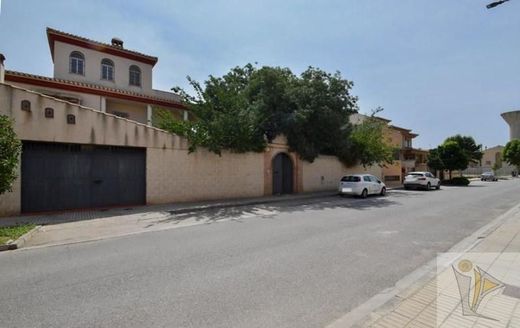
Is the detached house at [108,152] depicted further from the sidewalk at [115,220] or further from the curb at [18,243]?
the curb at [18,243]

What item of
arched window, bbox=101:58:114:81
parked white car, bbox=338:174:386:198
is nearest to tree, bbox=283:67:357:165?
parked white car, bbox=338:174:386:198

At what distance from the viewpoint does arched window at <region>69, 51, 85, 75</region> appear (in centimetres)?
1895

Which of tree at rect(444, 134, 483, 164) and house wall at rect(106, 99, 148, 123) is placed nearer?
house wall at rect(106, 99, 148, 123)

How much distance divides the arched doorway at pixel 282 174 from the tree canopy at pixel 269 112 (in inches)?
39.9

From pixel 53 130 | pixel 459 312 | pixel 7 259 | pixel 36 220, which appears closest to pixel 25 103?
pixel 53 130

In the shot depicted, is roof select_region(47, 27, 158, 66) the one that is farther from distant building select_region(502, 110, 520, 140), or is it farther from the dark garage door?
distant building select_region(502, 110, 520, 140)

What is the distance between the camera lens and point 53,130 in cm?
1121

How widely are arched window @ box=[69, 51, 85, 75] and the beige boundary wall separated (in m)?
9.36

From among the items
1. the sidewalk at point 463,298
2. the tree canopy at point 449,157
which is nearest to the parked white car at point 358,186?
the sidewalk at point 463,298

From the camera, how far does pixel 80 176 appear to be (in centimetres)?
1204

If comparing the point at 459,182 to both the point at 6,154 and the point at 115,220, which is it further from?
the point at 6,154

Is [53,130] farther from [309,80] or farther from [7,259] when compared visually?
[309,80]

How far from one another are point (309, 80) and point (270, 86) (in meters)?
2.73

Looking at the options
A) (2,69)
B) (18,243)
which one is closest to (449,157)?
(18,243)
